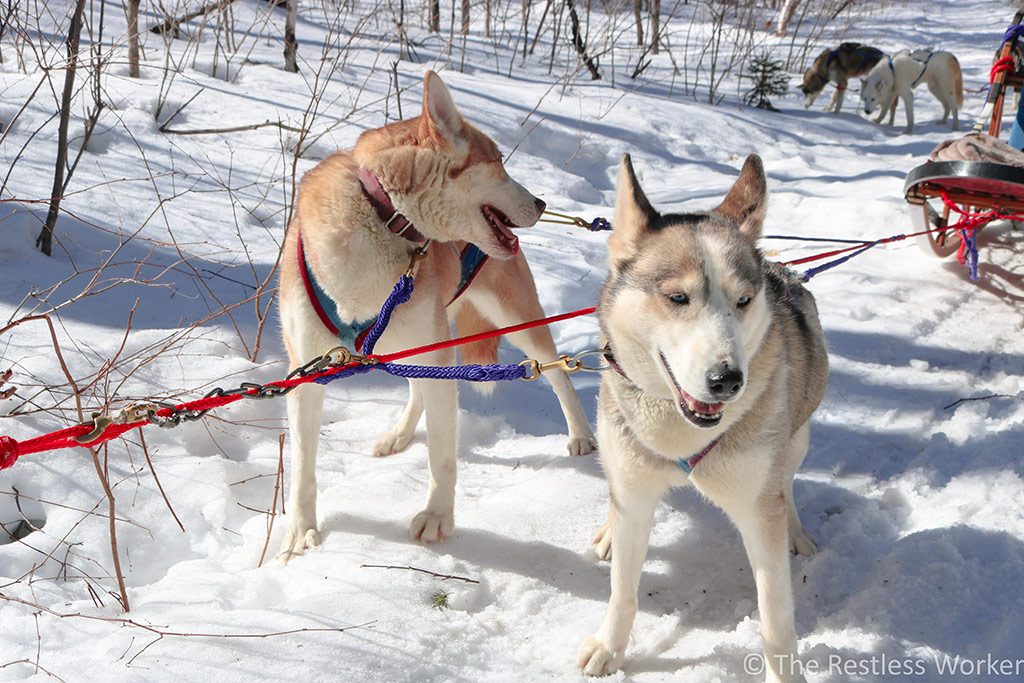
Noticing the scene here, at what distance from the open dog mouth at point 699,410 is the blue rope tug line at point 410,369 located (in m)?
0.55

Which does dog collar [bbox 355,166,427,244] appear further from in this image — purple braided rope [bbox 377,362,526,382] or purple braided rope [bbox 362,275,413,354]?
purple braided rope [bbox 377,362,526,382]

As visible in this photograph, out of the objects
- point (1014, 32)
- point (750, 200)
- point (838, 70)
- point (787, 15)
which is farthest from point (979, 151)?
point (787, 15)

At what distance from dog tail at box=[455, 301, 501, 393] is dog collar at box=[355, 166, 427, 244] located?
941 mm

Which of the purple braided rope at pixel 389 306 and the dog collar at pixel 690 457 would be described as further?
the purple braided rope at pixel 389 306

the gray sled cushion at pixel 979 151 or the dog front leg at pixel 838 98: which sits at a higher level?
the gray sled cushion at pixel 979 151

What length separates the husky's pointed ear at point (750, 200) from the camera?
2.23m

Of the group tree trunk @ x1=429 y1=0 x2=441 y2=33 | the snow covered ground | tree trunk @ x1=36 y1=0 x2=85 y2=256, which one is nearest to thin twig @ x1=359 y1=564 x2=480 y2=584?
the snow covered ground

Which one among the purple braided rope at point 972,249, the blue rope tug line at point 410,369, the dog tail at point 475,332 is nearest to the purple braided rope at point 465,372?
the blue rope tug line at point 410,369

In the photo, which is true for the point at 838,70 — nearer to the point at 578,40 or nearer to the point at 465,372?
the point at 578,40

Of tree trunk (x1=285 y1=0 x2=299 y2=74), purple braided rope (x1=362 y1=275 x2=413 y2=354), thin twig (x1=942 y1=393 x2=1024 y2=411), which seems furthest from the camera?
tree trunk (x1=285 y1=0 x2=299 y2=74)

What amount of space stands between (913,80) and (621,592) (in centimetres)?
A: 1105

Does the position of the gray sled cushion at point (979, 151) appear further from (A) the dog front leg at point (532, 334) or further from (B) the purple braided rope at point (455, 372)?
(B) the purple braided rope at point (455, 372)

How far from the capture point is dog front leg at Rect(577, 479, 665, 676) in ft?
7.53

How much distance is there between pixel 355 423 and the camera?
3.89 meters
